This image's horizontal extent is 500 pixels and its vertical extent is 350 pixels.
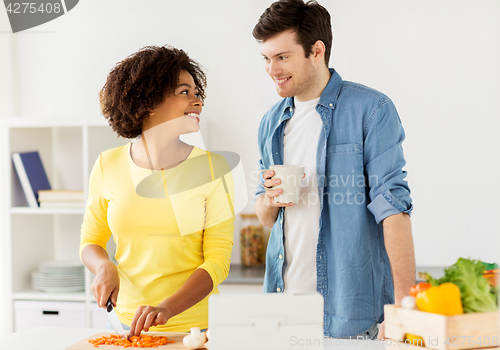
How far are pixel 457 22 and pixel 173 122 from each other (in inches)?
70.2

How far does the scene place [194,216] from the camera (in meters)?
1.29

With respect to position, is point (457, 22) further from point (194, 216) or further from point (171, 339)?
point (171, 339)

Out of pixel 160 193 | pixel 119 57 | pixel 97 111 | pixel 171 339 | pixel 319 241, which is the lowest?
pixel 171 339

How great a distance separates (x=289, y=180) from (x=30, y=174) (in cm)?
189

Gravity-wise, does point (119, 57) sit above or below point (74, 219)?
above

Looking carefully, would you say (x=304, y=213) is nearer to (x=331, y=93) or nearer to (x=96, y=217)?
(x=331, y=93)

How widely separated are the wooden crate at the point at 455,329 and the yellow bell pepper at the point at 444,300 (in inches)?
0.5

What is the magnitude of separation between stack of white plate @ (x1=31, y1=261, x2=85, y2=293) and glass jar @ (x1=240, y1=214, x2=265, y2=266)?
88 centimetres

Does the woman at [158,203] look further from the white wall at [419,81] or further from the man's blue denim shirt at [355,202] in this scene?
the white wall at [419,81]

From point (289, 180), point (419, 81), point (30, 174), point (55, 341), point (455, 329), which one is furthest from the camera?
point (30, 174)

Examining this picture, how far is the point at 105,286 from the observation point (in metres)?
1.12

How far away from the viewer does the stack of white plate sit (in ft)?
8.20

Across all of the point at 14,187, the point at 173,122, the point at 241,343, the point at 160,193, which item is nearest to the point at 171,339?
the point at 241,343

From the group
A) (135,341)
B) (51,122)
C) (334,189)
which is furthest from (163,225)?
(51,122)
